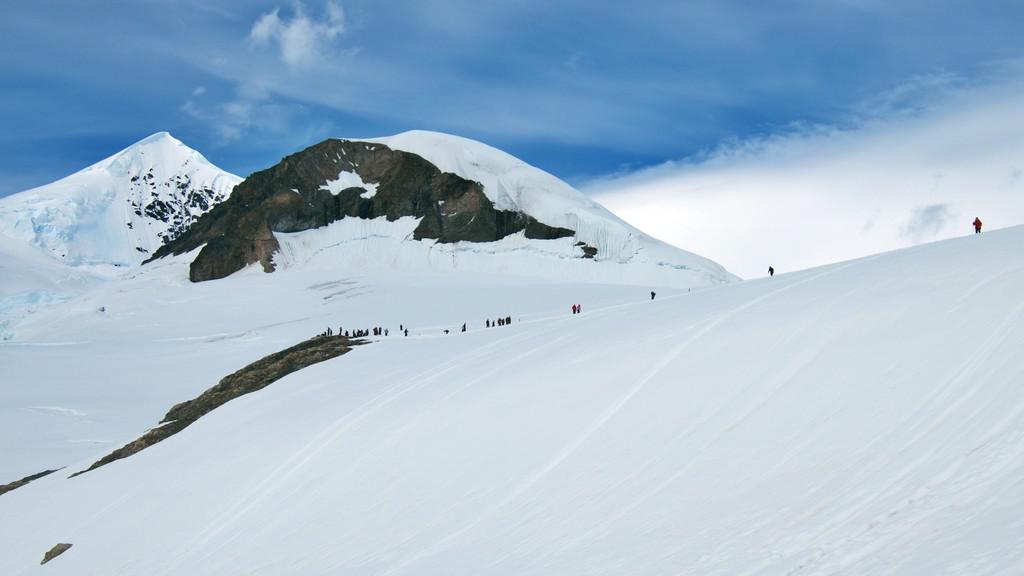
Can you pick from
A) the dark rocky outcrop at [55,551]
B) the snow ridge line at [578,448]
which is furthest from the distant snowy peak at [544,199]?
the dark rocky outcrop at [55,551]

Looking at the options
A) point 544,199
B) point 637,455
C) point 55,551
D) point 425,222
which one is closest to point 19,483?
point 55,551

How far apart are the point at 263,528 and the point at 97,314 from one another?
67217 millimetres

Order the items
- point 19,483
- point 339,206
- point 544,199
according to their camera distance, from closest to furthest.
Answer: point 19,483
point 544,199
point 339,206

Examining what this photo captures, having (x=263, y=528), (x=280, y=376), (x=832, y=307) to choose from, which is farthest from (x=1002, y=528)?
(x=280, y=376)

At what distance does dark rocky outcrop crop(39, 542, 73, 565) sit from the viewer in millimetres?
20425

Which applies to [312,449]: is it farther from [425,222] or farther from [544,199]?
[544,199]

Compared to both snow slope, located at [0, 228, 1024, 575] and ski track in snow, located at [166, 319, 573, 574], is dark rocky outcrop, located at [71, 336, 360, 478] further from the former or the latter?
ski track in snow, located at [166, 319, 573, 574]

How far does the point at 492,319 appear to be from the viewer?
178 ft

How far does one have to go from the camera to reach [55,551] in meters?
20.6

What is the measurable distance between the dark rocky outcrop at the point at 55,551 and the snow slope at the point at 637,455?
1.13ft

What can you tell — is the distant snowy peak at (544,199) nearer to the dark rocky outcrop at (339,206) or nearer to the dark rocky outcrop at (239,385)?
the dark rocky outcrop at (339,206)

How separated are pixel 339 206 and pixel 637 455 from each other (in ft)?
317

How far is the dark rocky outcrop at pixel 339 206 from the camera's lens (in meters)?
97.7

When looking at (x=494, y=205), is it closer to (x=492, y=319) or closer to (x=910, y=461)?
(x=492, y=319)
